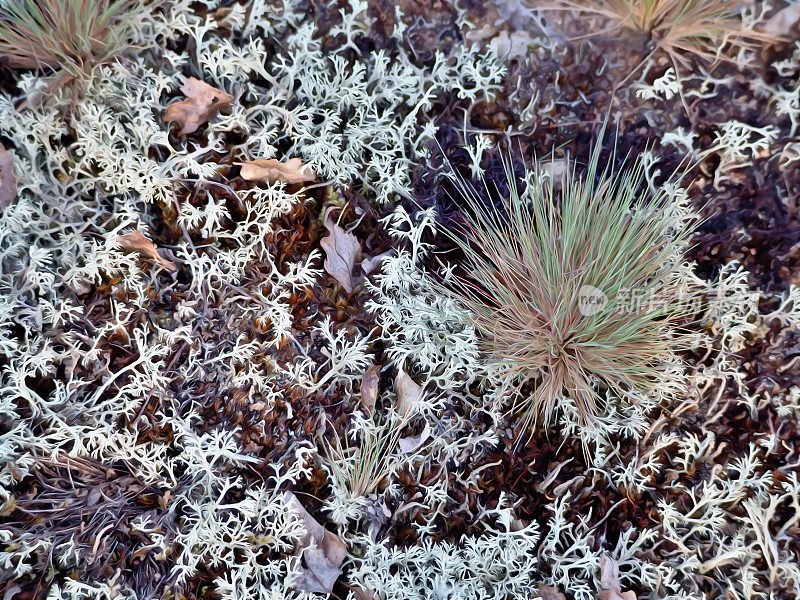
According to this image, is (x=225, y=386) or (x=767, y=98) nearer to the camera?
(x=225, y=386)

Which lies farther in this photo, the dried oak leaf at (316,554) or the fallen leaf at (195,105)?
the fallen leaf at (195,105)

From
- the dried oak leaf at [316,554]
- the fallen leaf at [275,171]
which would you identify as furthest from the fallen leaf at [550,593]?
the fallen leaf at [275,171]

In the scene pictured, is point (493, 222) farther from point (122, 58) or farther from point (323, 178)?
point (122, 58)

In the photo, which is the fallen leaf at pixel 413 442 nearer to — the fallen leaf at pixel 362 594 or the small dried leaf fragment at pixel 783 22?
the fallen leaf at pixel 362 594

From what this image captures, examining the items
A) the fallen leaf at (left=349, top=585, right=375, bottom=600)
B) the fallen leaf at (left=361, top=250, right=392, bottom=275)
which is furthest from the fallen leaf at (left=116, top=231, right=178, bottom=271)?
the fallen leaf at (left=349, top=585, right=375, bottom=600)

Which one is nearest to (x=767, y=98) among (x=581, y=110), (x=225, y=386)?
(x=581, y=110)

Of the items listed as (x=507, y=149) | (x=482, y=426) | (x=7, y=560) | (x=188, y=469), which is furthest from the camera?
(x=507, y=149)
